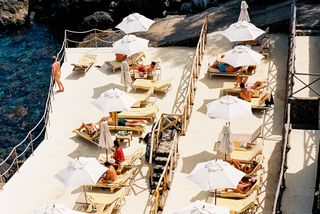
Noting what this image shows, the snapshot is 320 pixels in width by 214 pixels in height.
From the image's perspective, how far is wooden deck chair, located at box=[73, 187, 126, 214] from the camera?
1898 cm

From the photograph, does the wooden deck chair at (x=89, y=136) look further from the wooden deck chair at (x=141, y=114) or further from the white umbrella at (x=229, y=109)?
the white umbrella at (x=229, y=109)

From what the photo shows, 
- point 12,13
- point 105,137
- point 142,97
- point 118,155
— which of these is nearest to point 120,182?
point 118,155

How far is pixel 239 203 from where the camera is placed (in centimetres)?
1834

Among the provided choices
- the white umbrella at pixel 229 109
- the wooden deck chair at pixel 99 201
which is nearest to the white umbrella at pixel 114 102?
the white umbrella at pixel 229 109

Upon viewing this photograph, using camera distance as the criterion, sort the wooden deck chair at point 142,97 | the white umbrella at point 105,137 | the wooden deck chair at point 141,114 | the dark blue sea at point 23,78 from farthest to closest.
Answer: the dark blue sea at point 23,78 → the wooden deck chair at point 142,97 → the wooden deck chair at point 141,114 → the white umbrella at point 105,137

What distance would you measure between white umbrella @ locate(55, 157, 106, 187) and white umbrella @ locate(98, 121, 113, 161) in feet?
7.12

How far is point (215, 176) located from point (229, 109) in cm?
384

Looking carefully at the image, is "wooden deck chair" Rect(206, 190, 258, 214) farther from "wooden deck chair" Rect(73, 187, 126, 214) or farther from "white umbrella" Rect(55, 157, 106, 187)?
"white umbrella" Rect(55, 157, 106, 187)

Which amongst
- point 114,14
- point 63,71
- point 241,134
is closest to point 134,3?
point 114,14

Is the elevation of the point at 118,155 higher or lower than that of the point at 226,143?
lower

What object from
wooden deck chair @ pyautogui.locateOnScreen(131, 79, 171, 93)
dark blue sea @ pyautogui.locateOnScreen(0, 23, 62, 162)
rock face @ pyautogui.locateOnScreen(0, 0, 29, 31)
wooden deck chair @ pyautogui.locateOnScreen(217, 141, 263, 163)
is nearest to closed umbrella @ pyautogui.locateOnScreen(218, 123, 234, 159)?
wooden deck chair @ pyautogui.locateOnScreen(217, 141, 263, 163)

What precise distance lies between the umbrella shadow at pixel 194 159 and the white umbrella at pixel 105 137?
2.59 meters

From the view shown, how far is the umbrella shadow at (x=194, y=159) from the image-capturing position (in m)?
20.9

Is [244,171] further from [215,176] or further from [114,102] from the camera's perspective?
[114,102]
